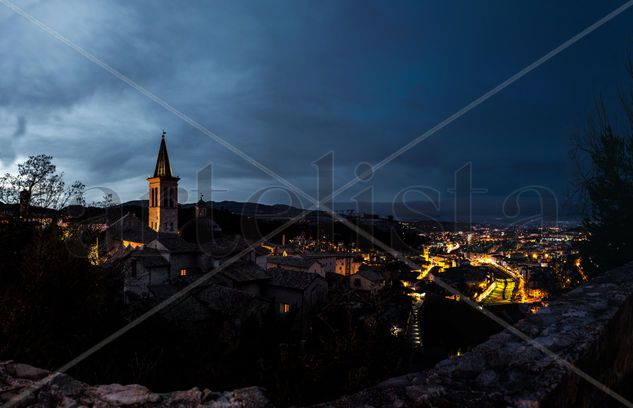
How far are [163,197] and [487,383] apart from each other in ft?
141

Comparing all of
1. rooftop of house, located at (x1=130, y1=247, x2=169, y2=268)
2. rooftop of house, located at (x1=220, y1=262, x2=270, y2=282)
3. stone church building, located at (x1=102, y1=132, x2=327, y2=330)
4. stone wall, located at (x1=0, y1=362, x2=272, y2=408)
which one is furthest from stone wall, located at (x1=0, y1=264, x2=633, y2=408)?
rooftop of house, located at (x1=130, y1=247, x2=169, y2=268)

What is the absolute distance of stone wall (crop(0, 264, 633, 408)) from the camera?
1.74 metres

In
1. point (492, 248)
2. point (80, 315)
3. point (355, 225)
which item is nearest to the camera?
point (80, 315)

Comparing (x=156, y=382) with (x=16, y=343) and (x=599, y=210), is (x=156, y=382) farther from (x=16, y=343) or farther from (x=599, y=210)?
(x=599, y=210)

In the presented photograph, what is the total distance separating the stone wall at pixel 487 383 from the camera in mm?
1739

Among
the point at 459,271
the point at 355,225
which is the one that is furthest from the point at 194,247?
the point at 355,225

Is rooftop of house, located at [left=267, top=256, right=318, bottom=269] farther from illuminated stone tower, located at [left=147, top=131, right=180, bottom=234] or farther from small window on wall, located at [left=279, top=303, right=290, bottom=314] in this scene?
illuminated stone tower, located at [left=147, top=131, right=180, bottom=234]

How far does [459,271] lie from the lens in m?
31.5

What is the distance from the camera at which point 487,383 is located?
6.27 ft

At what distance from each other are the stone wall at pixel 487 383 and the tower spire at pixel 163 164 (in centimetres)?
4274

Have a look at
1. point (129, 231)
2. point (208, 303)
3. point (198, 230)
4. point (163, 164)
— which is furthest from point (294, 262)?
point (163, 164)

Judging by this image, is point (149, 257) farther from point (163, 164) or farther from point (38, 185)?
point (163, 164)

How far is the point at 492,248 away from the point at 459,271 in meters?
5.53

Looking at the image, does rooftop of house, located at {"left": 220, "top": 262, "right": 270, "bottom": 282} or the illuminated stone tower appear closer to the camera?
rooftop of house, located at {"left": 220, "top": 262, "right": 270, "bottom": 282}
